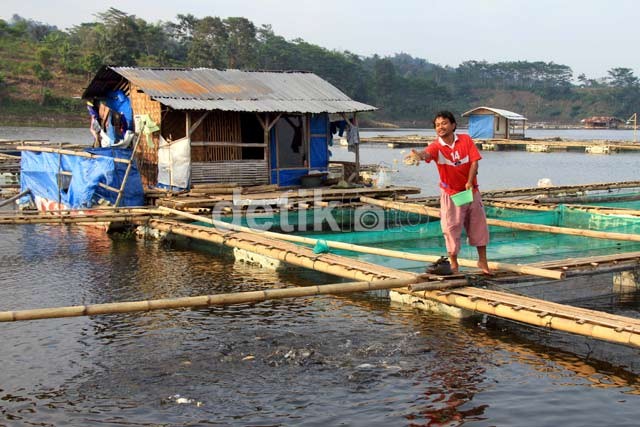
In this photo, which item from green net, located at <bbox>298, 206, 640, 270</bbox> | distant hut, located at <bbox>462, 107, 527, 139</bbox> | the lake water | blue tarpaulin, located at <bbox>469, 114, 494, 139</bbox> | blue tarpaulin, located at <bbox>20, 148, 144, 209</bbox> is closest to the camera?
the lake water

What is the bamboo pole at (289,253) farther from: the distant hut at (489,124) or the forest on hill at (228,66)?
the forest on hill at (228,66)

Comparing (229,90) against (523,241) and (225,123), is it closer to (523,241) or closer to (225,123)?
(225,123)

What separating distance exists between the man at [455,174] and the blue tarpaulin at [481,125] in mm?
44877

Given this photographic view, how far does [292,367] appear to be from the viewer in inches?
296

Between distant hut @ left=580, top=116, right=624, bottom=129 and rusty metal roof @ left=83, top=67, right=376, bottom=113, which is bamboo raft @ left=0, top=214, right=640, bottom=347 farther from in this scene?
distant hut @ left=580, top=116, right=624, bottom=129

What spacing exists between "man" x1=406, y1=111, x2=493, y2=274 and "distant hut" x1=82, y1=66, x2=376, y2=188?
9202 mm

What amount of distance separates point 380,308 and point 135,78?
402 inches

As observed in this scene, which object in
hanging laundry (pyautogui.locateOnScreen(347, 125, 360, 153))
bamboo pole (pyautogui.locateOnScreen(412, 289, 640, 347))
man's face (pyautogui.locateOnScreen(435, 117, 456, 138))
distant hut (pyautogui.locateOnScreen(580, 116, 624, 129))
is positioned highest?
distant hut (pyautogui.locateOnScreen(580, 116, 624, 129))

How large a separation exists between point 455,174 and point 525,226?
17.7ft

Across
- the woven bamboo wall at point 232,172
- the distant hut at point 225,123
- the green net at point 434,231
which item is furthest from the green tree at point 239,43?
the green net at point 434,231

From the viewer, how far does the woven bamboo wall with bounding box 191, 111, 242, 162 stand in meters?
17.3

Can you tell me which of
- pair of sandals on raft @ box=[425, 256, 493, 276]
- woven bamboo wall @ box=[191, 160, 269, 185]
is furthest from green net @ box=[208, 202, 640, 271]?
woven bamboo wall @ box=[191, 160, 269, 185]

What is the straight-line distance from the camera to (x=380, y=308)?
31.7 feet

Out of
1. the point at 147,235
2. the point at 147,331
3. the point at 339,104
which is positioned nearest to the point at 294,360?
the point at 147,331
